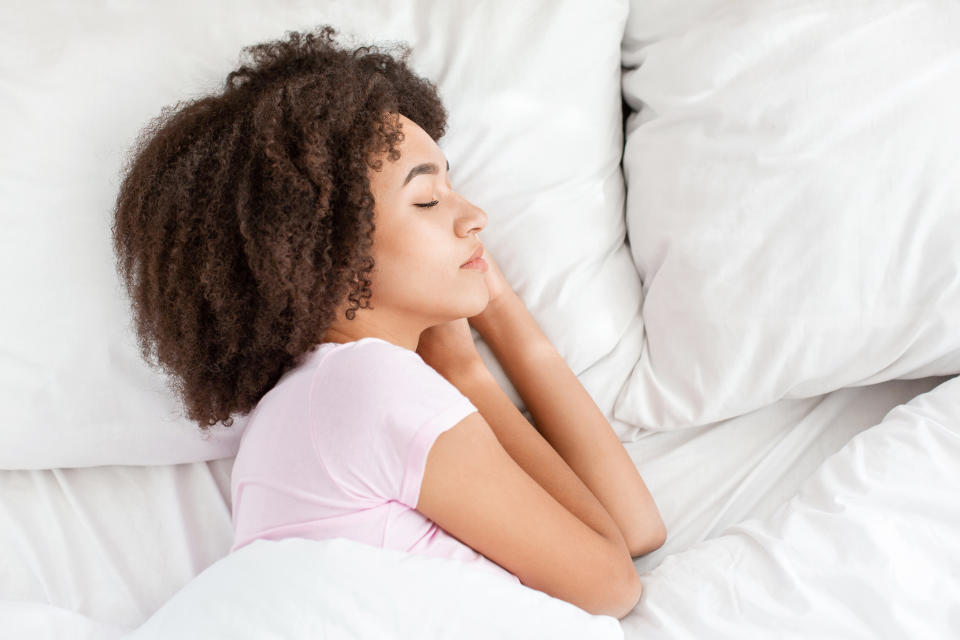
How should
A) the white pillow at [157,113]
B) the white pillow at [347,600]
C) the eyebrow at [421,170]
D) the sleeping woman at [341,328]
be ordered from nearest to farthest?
the white pillow at [347,600] < the sleeping woman at [341,328] < the eyebrow at [421,170] < the white pillow at [157,113]

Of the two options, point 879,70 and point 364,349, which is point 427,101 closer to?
point 364,349

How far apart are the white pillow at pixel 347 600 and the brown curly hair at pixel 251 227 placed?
261 millimetres

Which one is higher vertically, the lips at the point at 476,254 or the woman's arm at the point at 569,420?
the lips at the point at 476,254

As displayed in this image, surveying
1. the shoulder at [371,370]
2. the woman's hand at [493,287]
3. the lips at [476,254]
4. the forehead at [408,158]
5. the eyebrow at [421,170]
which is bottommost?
the woman's hand at [493,287]

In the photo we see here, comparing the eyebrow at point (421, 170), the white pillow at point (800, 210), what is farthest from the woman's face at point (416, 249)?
the white pillow at point (800, 210)

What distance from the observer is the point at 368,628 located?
0.78m

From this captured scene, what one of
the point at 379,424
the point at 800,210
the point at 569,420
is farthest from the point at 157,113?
the point at 800,210

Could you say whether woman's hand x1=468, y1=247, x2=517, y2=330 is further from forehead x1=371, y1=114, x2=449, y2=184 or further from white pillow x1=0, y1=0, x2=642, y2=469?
forehead x1=371, y1=114, x2=449, y2=184

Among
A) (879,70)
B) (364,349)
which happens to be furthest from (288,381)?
(879,70)

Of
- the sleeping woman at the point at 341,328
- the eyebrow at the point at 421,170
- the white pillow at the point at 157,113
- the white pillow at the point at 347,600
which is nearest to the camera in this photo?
the white pillow at the point at 347,600

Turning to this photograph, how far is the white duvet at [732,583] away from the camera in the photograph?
78cm

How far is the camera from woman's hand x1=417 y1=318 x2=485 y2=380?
1158 millimetres

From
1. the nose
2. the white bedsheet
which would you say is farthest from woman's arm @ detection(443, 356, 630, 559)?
the nose

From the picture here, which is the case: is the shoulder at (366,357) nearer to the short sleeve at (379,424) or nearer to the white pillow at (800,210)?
the short sleeve at (379,424)
